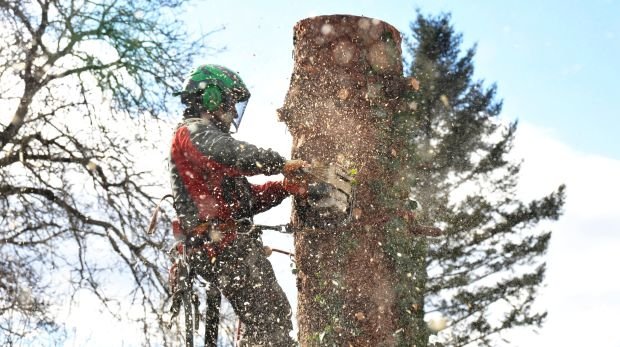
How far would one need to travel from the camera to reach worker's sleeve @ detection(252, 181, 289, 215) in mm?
3920

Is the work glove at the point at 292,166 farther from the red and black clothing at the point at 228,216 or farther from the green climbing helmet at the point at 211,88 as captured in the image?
the green climbing helmet at the point at 211,88

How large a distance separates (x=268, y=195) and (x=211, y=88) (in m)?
0.71

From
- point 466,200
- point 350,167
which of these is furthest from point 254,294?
point 466,200

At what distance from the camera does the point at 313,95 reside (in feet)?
12.7

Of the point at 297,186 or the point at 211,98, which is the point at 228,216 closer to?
the point at 297,186

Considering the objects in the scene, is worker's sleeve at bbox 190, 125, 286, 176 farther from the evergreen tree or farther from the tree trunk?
the evergreen tree

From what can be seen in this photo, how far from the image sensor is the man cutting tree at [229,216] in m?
3.45

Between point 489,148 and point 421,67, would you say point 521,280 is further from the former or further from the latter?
point 421,67

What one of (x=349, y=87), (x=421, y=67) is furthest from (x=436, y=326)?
→ (x=421, y=67)

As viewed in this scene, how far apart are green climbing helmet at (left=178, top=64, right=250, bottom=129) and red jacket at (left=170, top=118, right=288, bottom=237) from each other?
16cm

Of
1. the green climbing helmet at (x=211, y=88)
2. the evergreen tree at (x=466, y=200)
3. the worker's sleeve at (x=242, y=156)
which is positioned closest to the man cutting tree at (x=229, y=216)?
the worker's sleeve at (x=242, y=156)

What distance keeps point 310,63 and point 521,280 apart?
14.4 m

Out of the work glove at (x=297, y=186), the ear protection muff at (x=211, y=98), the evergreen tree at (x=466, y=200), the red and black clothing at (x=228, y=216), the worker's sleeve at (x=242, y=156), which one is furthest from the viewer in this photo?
the evergreen tree at (x=466, y=200)

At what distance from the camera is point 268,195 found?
392cm
